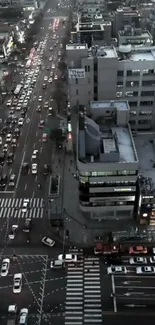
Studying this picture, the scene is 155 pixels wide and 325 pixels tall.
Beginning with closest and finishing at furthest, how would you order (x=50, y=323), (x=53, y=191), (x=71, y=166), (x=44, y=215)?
1. (x=50, y=323)
2. (x=44, y=215)
3. (x=53, y=191)
4. (x=71, y=166)

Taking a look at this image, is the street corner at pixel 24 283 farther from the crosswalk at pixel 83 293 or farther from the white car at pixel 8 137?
the white car at pixel 8 137

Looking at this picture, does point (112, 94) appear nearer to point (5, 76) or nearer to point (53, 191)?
point (53, 191)

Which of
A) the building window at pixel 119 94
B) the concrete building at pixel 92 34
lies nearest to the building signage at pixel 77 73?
the building window at pixel 119 94

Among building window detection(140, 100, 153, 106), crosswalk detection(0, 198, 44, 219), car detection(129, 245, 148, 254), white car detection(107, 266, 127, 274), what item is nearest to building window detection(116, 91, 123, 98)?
building window detection(140, 100, 153, 106)

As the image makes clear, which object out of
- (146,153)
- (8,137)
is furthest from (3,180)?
(146,153)

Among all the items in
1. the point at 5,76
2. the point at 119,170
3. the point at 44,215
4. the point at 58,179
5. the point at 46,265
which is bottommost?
the point at 46,265

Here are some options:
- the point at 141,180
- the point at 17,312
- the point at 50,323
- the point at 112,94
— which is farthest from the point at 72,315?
the point at 112,94
